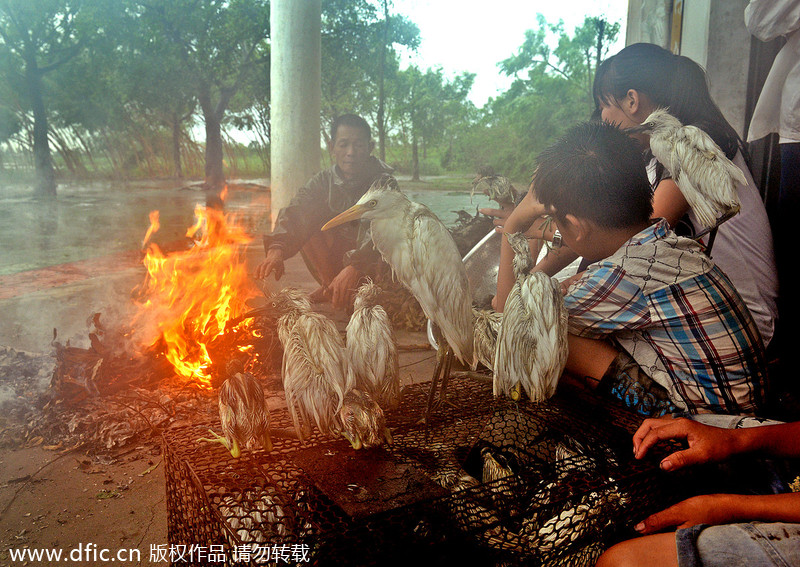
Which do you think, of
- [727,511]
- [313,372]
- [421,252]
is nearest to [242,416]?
[313,372]

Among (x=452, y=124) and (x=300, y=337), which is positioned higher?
(x=452, y=124)

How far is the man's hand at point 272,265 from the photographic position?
4051 mm

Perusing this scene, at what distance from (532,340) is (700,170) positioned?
1.11 metres

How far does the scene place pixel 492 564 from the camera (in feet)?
5.71

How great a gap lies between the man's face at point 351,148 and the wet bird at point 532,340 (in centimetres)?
290

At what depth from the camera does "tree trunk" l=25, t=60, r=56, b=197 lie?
6902mm

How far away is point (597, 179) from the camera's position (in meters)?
1.99

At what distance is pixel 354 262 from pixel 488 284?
1.16 m

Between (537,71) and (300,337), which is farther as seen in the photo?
(537,71)

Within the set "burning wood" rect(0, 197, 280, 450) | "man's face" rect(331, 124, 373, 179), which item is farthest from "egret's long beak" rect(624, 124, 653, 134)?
"man's face" rect(331, 124, 373, 179)

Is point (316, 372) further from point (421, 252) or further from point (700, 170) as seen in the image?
point (700, 170)

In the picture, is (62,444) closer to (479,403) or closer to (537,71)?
(479,403)

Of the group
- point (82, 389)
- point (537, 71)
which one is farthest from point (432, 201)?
point (82, 389)

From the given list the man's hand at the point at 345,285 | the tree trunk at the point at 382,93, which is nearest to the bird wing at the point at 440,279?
the man's hand at the point at 345,285
